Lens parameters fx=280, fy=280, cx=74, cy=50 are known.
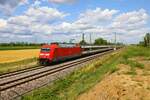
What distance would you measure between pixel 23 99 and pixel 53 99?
1870mm

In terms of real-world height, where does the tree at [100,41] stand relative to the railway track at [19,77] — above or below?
above

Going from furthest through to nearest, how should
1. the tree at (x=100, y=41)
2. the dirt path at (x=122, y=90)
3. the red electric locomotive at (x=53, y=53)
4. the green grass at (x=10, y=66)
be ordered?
the tree at (x=100, y=41) → the red electric locomotive at (x=53, y=53) → the green grass at (x=10, y=66) → the dirt path at (x=122, y=90)

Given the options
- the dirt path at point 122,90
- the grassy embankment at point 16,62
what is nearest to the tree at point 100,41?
the grassy embankment at point 16,62

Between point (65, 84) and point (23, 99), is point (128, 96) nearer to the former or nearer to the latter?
point (23, 99)

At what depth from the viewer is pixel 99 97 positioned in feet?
38.1

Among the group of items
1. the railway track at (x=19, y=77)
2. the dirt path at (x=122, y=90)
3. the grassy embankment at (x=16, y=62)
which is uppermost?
the dirt path at (x=122, y=90)

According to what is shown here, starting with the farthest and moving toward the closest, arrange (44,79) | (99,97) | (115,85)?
(44,79), (115,85), (99,97)

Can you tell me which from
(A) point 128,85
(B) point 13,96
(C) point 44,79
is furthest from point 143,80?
(C) point 44,79

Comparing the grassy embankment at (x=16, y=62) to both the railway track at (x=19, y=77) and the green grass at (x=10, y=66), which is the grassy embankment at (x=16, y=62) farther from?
the railway track at (x=19, y=77)

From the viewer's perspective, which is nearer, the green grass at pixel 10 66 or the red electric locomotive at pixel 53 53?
the green grass at pixel 10 66

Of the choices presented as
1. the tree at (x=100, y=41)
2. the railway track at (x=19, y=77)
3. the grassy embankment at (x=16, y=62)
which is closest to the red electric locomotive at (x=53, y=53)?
the grassy embankment at (x=16, y=62)

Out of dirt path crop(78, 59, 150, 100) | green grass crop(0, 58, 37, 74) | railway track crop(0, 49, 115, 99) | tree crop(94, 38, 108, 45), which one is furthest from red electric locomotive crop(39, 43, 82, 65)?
tree crop(94, 38, 108, 45)

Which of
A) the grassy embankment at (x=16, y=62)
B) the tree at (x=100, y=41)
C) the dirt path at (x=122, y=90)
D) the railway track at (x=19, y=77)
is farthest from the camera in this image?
the tree at (x=100, y=41)

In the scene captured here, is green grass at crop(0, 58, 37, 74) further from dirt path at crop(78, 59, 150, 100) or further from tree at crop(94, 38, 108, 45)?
tree at crop(94, 38, 108, 45)
